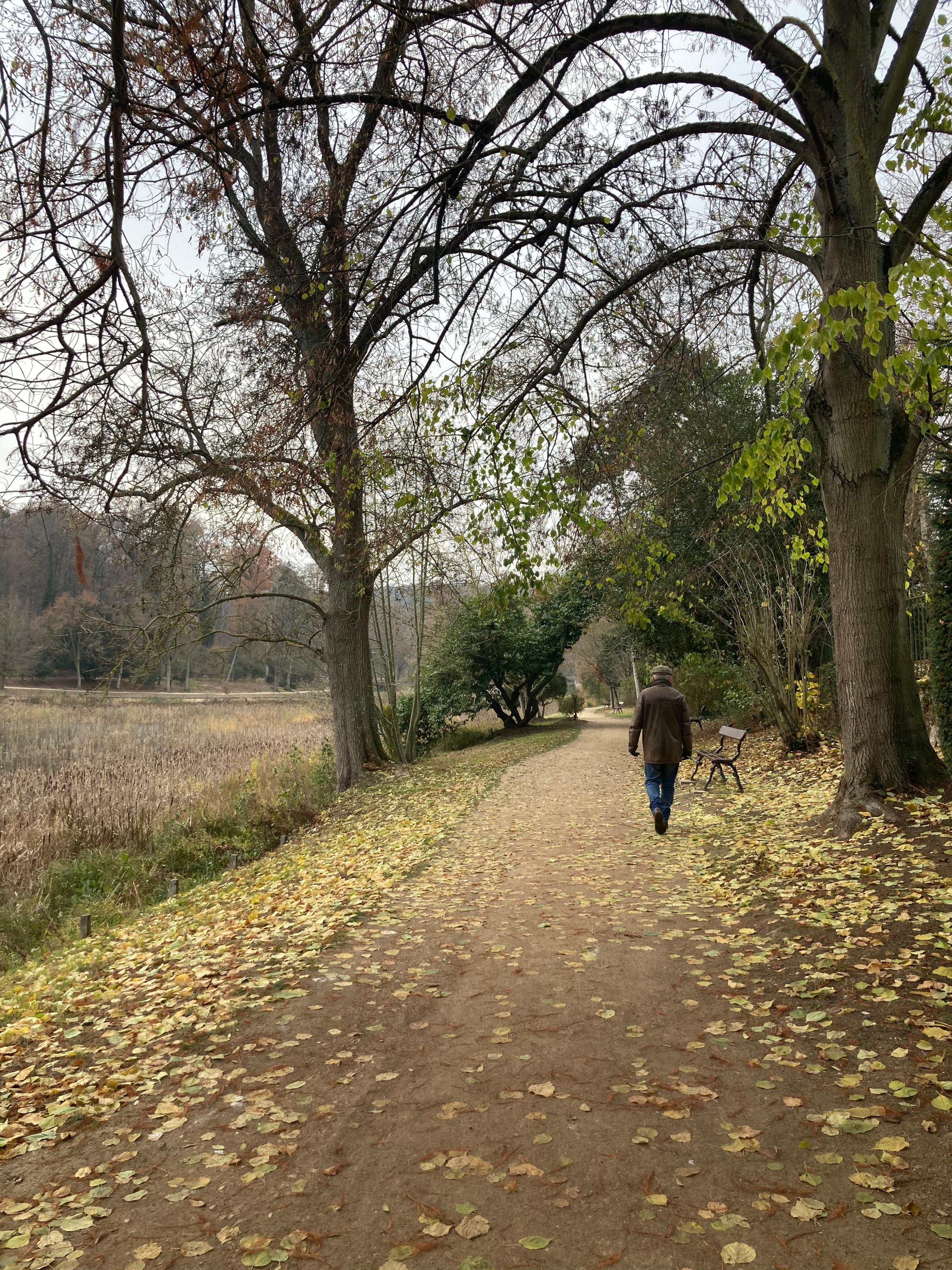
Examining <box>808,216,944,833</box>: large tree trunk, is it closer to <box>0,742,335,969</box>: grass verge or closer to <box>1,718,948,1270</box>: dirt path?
<box>1,718,948,1270</box>: dirt path

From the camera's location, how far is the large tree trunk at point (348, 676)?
15305mm

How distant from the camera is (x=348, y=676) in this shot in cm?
1551

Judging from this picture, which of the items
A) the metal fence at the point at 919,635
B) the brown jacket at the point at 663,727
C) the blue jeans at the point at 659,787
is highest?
the metal fence at the point at 919,635

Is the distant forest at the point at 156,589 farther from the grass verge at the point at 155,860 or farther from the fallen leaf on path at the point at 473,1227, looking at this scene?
the fallen leaf on path at the point at 473,1227

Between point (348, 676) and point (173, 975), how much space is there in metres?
9.96

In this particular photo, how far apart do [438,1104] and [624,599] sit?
1606cm

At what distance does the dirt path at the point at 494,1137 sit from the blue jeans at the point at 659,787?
383 cm

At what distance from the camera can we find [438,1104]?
361cm

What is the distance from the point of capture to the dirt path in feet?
8.90

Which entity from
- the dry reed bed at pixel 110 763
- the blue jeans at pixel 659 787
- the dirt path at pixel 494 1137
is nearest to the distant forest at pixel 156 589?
the dry reed bed at pixel 110 763

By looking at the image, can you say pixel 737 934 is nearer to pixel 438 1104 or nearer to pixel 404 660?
pixel 438 1104

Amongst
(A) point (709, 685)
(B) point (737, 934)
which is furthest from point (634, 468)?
(A) point (709, 685)

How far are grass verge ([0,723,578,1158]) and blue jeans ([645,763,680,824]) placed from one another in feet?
8.47

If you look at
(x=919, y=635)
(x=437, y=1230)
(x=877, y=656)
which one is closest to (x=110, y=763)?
(x=877, y=656)
